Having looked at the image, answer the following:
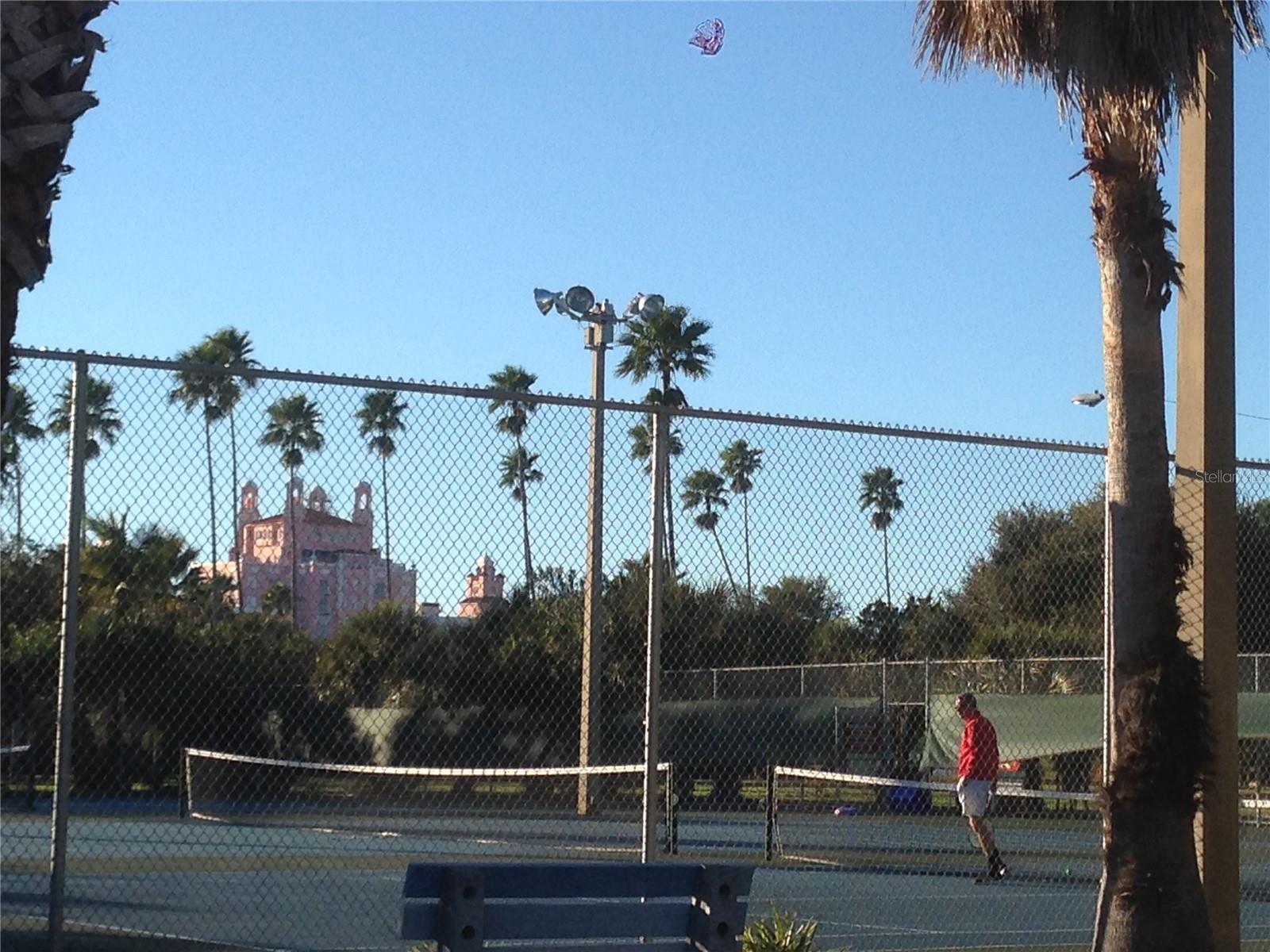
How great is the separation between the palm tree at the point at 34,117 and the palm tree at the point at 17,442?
938 mm

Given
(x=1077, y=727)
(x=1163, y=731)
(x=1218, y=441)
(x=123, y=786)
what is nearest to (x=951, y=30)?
(x=1218, y=441)

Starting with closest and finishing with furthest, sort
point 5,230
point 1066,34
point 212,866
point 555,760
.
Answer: point 5,230 < point 1066,34 < point 555,760 < point 212,866

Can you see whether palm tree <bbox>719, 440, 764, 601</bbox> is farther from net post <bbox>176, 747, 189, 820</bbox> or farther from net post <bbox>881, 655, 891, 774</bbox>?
net post <bbox>881, 655, 891, 774</bbox>

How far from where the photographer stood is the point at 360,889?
512 inches

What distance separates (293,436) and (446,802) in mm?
4242

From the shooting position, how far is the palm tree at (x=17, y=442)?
21.5 ft

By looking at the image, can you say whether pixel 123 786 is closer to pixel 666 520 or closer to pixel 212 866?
pixel 666 520

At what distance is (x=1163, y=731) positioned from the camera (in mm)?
8078

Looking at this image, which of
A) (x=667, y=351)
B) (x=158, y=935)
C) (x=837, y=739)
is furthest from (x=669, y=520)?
(x=667, y=351)

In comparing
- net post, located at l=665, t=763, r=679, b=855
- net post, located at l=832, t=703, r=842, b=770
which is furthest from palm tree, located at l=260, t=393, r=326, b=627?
net post, located at l=832, t=703, r=842, b=770

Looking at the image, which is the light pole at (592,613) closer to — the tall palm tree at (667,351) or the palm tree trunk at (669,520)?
the palm tree trunk at (669,520)

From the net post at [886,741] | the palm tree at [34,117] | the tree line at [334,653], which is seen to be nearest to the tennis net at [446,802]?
the tree line at [334,653]

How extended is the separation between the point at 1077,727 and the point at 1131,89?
1170 cm

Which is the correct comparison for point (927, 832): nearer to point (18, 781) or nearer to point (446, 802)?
point (446, 802)
